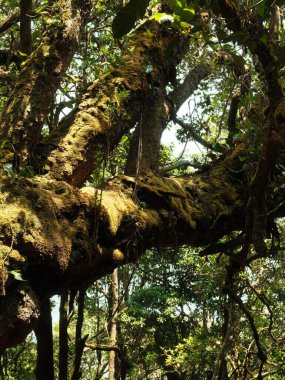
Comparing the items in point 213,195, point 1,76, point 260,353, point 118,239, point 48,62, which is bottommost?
point 260,353

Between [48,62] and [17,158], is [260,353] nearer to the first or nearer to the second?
[17,158]

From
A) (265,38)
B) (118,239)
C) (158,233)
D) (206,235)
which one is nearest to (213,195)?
(206,235)

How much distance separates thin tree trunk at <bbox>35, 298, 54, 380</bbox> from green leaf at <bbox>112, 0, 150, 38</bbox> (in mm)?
2665

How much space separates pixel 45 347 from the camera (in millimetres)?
3473

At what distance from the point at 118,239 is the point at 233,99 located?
7.65 feet

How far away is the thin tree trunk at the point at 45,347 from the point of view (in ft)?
11.2

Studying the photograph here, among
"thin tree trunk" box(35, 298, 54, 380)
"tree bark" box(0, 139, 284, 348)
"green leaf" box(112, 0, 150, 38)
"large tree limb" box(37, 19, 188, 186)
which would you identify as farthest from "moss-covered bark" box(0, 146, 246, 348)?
"thin tree trunk" box(35, 298, 54, 380)

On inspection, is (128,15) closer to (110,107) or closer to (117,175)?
(117,175)

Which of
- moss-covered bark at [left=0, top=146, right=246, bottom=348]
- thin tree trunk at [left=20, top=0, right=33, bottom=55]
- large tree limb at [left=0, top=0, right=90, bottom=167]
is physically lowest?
moss-covered bark at [left=0, top=146, right=246, bottom=348]

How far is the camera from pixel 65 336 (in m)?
3.66

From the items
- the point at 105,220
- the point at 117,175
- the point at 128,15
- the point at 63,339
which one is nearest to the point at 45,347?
the point at 63,339

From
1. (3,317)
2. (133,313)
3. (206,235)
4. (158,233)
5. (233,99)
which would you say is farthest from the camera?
(133,313)

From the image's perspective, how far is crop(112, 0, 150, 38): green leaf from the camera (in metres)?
1.10

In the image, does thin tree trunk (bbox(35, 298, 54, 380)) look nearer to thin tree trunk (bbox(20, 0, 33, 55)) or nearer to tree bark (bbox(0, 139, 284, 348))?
tree bark (bbox(0, 139, 284, 348))
